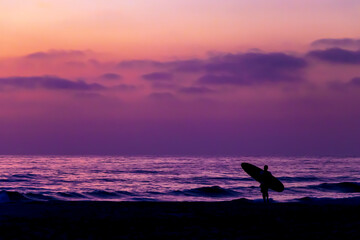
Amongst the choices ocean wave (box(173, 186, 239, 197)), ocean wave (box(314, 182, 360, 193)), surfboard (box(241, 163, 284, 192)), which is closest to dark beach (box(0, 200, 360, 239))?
surfboard (box(241, 163, 284, 192))

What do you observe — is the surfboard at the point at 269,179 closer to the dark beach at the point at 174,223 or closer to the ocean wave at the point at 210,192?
the dark beach at the point at 174,223

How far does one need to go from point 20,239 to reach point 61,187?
96.7ft

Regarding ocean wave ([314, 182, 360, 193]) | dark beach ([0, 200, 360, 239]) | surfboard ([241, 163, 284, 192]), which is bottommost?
ocean wave ([314, 182, 360, 193])

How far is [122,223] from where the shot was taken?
566 inches

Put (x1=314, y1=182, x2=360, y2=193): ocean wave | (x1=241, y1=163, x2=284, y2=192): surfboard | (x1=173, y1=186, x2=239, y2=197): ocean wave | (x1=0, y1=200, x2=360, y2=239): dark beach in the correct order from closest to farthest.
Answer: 1. (x1=0, y1=200, x2=360, y2=239): dark beach
2. (x1=241, y1=163, x2=284, y2=192): surfboard
3. (x1=173, y1=186, x2=239, y2=197): ocean wave
4. (x1=314, y1=182, x2=360, y2=193): ocean wave

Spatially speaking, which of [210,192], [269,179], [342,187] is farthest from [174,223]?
[342,187]

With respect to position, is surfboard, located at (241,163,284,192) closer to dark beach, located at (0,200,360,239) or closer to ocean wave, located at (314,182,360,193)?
dark beach, located at (0,200,360,239)

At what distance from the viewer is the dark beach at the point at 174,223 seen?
12.1m

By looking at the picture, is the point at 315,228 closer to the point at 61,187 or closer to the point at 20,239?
the point at 20,239

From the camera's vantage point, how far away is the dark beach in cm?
1214

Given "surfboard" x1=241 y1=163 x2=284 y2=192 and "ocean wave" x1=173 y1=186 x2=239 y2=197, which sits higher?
"surfboard" x1=241 y1=163 x2=284 y2=192

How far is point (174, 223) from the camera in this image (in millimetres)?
14516

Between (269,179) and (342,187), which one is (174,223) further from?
(342,187)

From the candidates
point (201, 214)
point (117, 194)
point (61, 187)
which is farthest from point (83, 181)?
point (201, 214)
